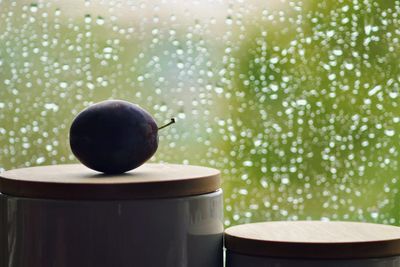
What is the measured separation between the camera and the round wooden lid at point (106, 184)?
1.11 meters

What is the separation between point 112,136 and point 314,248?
0.39m

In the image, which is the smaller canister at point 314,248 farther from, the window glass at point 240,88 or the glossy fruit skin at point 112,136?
the window glass at point 240,88

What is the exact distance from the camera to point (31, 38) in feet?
5.06

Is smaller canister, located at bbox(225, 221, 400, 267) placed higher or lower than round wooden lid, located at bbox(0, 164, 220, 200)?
lower

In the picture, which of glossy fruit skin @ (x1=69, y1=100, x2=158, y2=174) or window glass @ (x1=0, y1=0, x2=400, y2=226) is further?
window glass @ (x1=0, y1=0, x2=400, y2=226)

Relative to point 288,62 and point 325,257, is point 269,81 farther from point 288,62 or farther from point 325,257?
point 325,257

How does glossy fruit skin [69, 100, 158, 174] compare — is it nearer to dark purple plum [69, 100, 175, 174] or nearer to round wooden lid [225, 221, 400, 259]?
dark purple plum [69, 100, 175, 174]

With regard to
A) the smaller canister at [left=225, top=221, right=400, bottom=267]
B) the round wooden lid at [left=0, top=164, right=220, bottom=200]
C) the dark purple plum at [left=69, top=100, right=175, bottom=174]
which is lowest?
the smaller canister at [left=225, top=221, right=400, bottom=267]

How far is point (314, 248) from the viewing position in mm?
1140

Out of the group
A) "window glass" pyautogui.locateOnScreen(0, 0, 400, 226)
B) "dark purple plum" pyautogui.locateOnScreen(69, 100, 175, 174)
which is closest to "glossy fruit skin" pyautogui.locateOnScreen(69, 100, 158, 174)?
"dark purple plum" pyautogui.locateOnScreen(69, 100, 175, 174)

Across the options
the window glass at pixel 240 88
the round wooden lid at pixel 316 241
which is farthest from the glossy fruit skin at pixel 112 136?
the window glass at pixel 240 88

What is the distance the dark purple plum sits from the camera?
1.20 meters

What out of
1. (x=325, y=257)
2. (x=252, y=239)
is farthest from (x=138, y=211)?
(x=325, y=257)

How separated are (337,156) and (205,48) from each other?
0.40m
